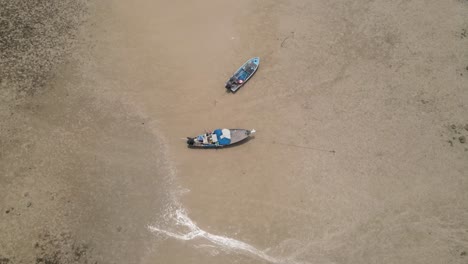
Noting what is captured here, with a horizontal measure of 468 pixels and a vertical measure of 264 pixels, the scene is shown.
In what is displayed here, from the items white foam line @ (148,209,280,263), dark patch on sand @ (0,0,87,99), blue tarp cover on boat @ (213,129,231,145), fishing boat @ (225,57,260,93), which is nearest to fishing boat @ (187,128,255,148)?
blue tarp cover on boat @ (213,129,231,145)

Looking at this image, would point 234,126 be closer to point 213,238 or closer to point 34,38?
point 213,238

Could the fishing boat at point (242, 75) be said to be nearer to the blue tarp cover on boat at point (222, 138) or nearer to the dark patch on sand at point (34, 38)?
the blue tarp cover on boat at point (222, 138)

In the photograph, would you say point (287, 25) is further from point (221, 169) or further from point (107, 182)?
point (107, 182)

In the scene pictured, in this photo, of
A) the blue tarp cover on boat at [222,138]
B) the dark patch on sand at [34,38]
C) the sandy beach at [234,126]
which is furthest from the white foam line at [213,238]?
the dark patch on sand at [34,38]

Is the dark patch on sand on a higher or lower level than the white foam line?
higher

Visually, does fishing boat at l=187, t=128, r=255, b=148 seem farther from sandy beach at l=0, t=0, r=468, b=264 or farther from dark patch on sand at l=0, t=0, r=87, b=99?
dark patch on sand at l=0, t=0, r=87, b=99

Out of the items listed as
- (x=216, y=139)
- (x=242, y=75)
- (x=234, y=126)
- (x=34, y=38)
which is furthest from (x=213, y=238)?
(x=34, y=38)
